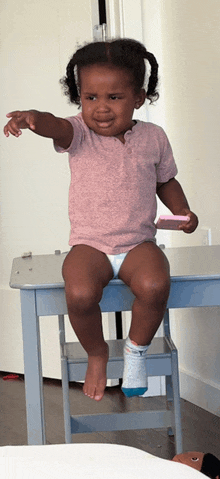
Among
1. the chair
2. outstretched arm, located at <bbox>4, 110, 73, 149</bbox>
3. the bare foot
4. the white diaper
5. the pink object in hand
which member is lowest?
the chair

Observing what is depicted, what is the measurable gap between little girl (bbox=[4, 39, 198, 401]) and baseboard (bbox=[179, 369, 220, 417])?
33.8 inches

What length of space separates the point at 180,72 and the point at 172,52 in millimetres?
84

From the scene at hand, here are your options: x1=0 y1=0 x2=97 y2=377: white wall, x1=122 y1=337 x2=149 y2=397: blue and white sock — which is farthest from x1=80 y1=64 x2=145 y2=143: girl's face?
x1=0 y1=0 x2=97 y2=377: white wall

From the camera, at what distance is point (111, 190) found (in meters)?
1.38

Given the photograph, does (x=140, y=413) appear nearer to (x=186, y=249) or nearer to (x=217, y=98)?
(x=186, y=249)

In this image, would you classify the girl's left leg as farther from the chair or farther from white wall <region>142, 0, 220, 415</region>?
white wall <region>142, 0, 220, 415</region>

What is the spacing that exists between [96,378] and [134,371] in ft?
0.27

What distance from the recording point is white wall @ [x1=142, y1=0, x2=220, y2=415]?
202cm

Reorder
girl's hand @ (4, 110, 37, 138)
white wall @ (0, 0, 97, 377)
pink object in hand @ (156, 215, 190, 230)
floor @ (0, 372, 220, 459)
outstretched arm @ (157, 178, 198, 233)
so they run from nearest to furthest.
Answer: girl's hand @ (4, 110, 37, 138), pink object in hand @ (156, 215, 190, 230), outstretched arm @ (157, 178, 198, 233), floor @ (0, 372, 220, 459), white wall @ (0, 0, 97, 377)

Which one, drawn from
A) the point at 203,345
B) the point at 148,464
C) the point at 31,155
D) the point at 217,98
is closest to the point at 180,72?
the point at 217,98

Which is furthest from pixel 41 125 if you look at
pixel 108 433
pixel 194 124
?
pixel 108 433

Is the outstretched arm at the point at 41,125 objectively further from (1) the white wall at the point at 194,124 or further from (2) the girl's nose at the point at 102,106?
(1) the white wall at the point at 194,124

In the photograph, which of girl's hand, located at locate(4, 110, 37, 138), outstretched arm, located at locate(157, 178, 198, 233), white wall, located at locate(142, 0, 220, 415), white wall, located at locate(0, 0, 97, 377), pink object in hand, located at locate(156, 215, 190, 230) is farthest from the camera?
white wall, located at locate(0, 0, 97, 377)

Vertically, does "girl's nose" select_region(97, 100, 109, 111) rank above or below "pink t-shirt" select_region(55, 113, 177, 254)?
above
